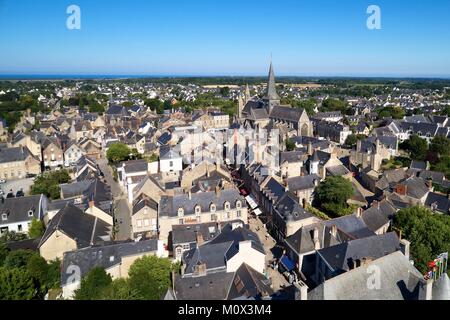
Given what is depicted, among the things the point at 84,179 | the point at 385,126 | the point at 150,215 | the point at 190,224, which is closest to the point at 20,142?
the point at 84,179

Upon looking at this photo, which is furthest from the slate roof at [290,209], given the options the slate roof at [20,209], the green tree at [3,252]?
the slate roof at [20,209]

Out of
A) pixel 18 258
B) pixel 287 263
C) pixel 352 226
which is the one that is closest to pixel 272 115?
pixel 352 226

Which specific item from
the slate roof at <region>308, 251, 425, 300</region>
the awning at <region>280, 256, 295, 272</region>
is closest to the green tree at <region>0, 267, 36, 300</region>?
the slate roof at <region>308, 251, 425, 300</region>

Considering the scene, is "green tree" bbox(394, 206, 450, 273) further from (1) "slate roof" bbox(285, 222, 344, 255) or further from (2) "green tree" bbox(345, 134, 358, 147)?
(2) "green tree" bbox(345, 134, 358, 147)

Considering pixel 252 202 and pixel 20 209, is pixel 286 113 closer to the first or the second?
pixel 252 202
